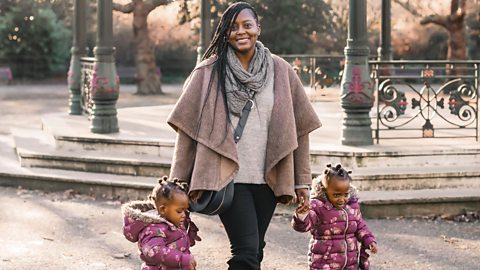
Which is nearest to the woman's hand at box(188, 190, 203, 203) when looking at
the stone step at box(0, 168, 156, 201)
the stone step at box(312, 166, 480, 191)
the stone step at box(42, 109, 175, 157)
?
the stone step at box(312, 166, 480, 191)

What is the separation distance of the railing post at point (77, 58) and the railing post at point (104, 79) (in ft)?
12.2

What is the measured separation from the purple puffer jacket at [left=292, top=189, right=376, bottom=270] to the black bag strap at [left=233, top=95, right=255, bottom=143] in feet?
2.72

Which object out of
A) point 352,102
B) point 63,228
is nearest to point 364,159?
point 352,102

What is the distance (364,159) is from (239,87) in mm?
4929

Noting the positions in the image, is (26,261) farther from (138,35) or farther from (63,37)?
(63,37)

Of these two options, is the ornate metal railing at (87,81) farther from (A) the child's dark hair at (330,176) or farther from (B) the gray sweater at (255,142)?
(B) the gray sweater at (255,142)

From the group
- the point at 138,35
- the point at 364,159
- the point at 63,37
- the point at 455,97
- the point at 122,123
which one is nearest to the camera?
the point at 364,159

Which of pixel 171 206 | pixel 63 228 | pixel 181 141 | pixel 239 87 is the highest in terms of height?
pixel 239 87

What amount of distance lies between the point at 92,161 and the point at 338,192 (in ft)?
20.0

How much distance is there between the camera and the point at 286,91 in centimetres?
482

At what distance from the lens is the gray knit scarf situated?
4.72 m

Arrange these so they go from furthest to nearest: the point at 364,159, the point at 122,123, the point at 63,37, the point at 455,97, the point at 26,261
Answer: the point at 63,37
the point at 122,123
the point at 455,97
the point at 364,159
the point at 26,261

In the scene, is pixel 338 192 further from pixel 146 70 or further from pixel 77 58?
pixel 146 70

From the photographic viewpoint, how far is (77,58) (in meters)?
15.9
